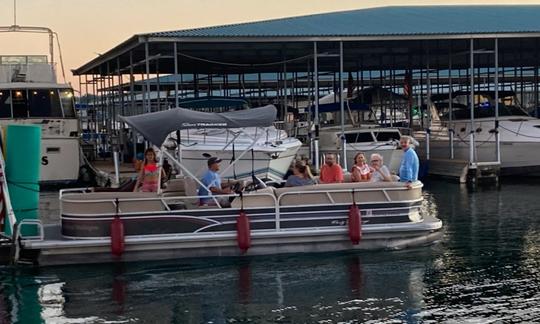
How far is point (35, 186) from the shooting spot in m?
12.8

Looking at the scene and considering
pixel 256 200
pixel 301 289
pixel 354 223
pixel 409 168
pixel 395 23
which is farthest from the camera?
pixel 395 23

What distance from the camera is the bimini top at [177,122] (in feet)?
42.6

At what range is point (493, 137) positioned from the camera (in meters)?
27.8

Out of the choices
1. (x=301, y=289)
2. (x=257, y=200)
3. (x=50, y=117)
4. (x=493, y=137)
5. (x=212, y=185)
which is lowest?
(x=301, y=289)

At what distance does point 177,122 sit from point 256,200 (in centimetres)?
188

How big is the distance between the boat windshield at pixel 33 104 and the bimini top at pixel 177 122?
15.1 metres

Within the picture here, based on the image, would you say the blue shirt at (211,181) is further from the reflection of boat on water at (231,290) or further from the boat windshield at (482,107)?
the boat windshield at (482,107)

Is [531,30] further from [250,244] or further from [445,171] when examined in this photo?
[250,244]

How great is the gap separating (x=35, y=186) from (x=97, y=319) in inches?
155

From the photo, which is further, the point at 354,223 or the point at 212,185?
A: the point at 212,185

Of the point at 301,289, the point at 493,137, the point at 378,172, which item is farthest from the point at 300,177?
the point at 493,137

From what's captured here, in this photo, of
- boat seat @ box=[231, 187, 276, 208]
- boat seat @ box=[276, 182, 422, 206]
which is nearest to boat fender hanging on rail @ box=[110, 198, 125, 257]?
boat seat @ box=[231, 187, 276, 208]

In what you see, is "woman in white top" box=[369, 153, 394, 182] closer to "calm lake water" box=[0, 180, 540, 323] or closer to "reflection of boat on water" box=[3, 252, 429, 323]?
"calm lake water" box=[0, 180, 540, 323]

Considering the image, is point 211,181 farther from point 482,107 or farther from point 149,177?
point 482,107
